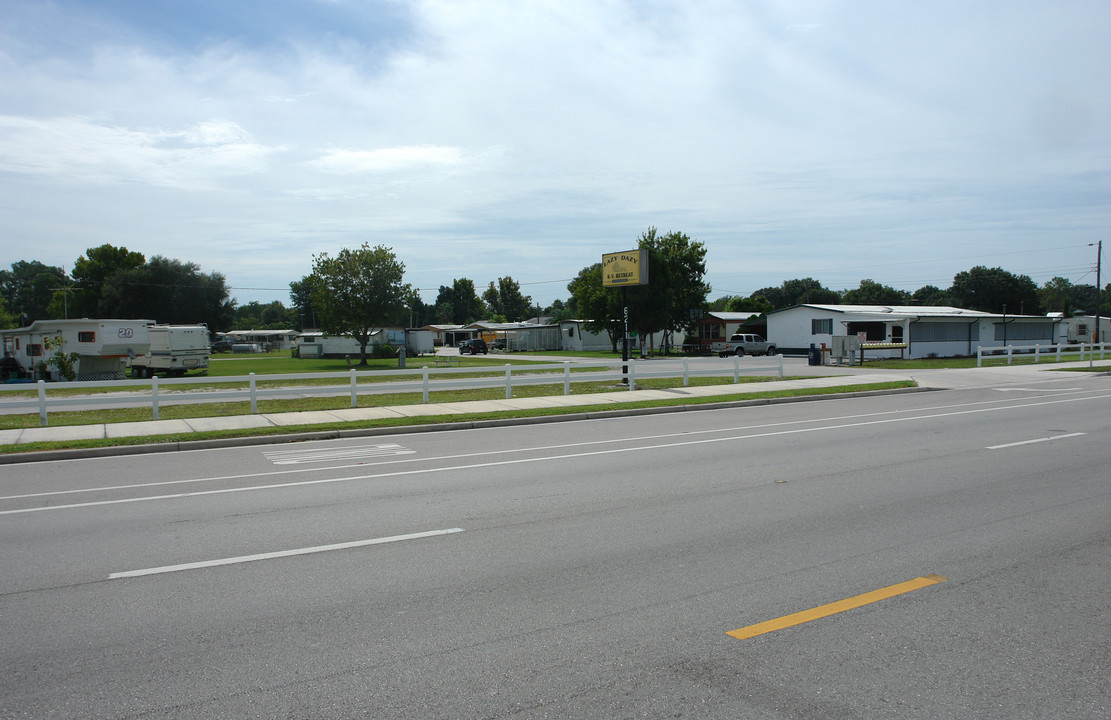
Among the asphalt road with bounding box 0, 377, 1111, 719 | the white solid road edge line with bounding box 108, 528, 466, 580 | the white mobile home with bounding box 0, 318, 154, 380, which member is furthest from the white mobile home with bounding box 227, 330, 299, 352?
the white solid road edge line with bounding box 108, 528, 466, 580

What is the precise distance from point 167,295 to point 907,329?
74.0 m

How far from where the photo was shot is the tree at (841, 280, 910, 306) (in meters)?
113

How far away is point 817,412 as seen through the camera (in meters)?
Answer: 17.8

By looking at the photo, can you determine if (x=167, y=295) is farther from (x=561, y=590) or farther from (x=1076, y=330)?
(x=1076, y=330)

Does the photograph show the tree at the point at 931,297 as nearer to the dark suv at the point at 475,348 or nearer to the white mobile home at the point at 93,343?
the dark suv at the point at 475,348

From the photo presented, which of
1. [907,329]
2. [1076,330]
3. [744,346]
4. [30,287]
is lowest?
[744,346]

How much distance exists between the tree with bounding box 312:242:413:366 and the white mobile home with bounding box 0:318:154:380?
38.0ft

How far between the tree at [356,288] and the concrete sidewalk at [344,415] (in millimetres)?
27200

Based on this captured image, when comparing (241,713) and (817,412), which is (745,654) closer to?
(241,713)

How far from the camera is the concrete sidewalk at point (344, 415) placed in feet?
46.8

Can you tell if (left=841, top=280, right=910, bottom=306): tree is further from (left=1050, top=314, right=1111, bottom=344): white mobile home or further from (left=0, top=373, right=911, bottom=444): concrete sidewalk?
(left=0, top=373, right=911, bottom=444): concrete sidewalk

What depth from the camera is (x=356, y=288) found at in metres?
45.7

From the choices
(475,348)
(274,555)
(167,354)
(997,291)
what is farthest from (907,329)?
(997,291)

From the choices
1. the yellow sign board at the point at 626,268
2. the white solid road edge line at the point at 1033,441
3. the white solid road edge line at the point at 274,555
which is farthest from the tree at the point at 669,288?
the white solid road edge line at the point at 274,555
